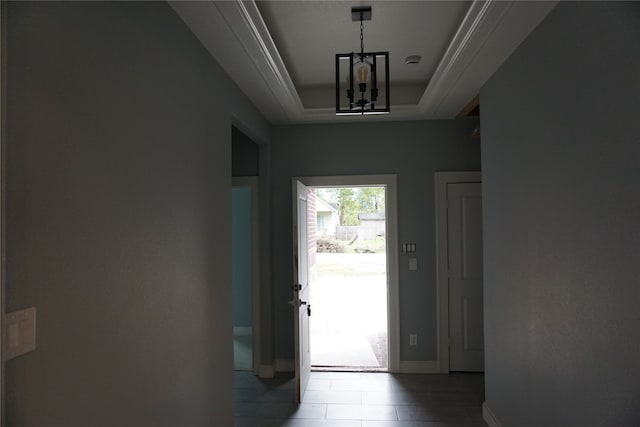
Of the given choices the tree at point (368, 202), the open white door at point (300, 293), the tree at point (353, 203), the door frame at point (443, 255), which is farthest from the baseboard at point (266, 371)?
the tree at point (368, 202)

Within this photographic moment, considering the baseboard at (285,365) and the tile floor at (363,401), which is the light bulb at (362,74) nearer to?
the tile floor at (363,401)

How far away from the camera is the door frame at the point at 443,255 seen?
3.69 m

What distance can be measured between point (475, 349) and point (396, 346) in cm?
81

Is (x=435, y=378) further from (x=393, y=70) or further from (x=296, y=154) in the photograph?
(x=393, y=70)

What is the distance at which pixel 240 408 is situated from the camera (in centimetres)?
298

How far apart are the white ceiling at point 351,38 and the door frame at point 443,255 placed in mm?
741

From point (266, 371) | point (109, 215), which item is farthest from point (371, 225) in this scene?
point (109, 215)

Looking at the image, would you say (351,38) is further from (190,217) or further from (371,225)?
(371,225)

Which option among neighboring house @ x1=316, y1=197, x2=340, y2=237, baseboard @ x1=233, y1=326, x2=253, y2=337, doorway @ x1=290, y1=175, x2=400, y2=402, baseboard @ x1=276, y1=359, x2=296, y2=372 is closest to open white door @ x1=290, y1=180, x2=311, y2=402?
doorway @ x1=290, y1=175, x2=400, y2=402

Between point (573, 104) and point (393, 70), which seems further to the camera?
point (393, 70)

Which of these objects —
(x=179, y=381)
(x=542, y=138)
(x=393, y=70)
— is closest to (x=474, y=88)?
(x=393, y=70)

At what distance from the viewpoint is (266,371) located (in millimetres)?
3650

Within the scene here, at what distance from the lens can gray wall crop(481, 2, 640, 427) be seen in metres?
1.32

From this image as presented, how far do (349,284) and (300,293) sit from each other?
5.04 metres
